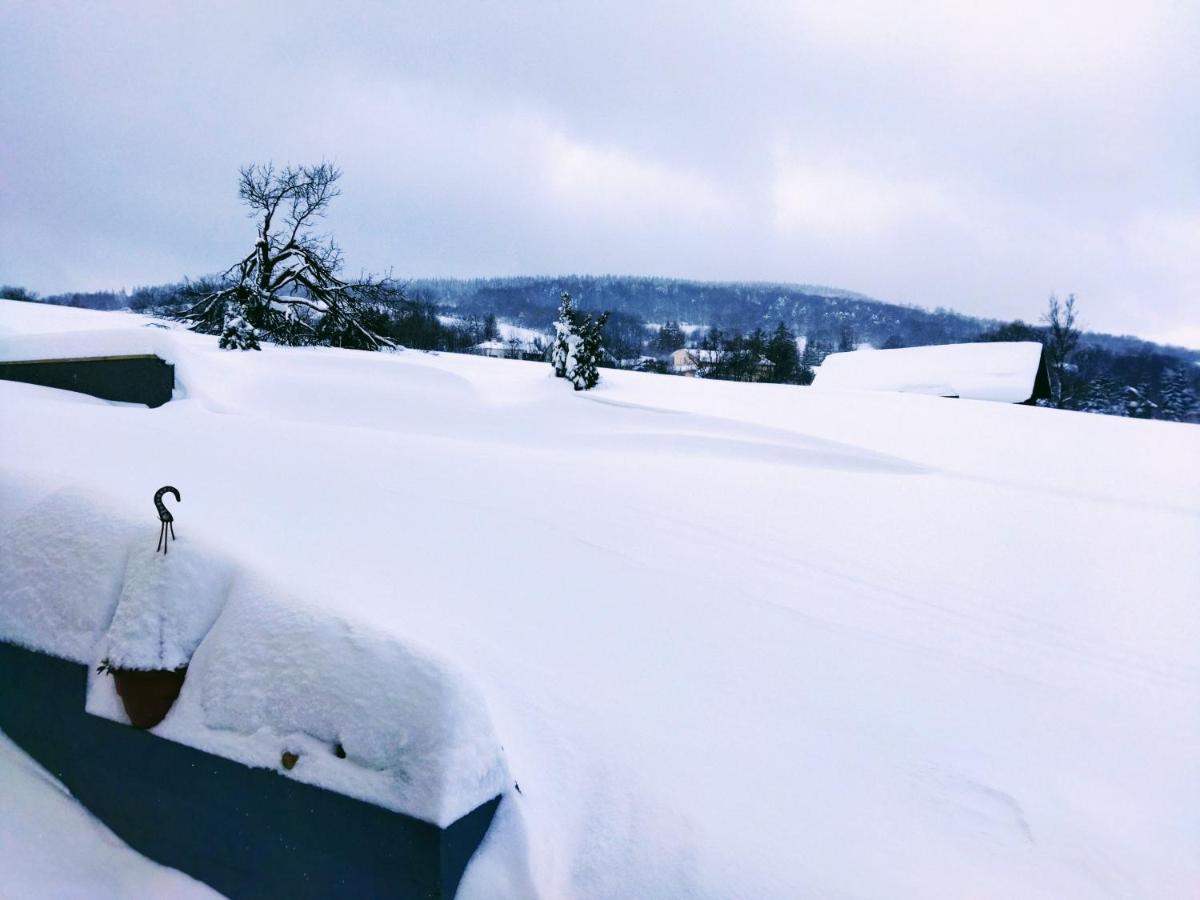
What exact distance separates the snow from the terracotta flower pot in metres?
0.50

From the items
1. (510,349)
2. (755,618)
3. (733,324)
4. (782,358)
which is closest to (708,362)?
(782,358)

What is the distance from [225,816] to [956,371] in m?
23.5

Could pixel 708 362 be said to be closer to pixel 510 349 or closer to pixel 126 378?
pixel 510 349

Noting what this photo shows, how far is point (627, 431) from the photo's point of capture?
29.9ft

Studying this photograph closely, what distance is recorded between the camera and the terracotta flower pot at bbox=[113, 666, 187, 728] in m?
1.90

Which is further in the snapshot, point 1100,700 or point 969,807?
point 1100,700

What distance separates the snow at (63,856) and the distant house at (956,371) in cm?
1888

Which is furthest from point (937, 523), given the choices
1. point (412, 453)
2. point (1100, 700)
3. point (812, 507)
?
point (412, 453)

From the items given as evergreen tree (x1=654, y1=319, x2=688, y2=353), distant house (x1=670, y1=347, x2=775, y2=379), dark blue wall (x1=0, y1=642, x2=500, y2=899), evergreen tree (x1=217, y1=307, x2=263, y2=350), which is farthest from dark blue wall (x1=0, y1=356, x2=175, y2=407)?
evergreen tree (x1=654, y1=319, x2=688, y2=353)

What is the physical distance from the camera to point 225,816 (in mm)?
1867

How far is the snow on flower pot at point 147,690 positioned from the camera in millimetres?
1896

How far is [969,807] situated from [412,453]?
559 centimetres

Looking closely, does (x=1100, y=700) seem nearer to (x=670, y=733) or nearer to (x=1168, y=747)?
(x=1168, y=747)

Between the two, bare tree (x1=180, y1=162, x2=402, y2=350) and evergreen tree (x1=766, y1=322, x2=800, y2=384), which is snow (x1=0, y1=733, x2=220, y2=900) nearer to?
bare tree (x1=180, y1=162, x2=402, y2=350)
